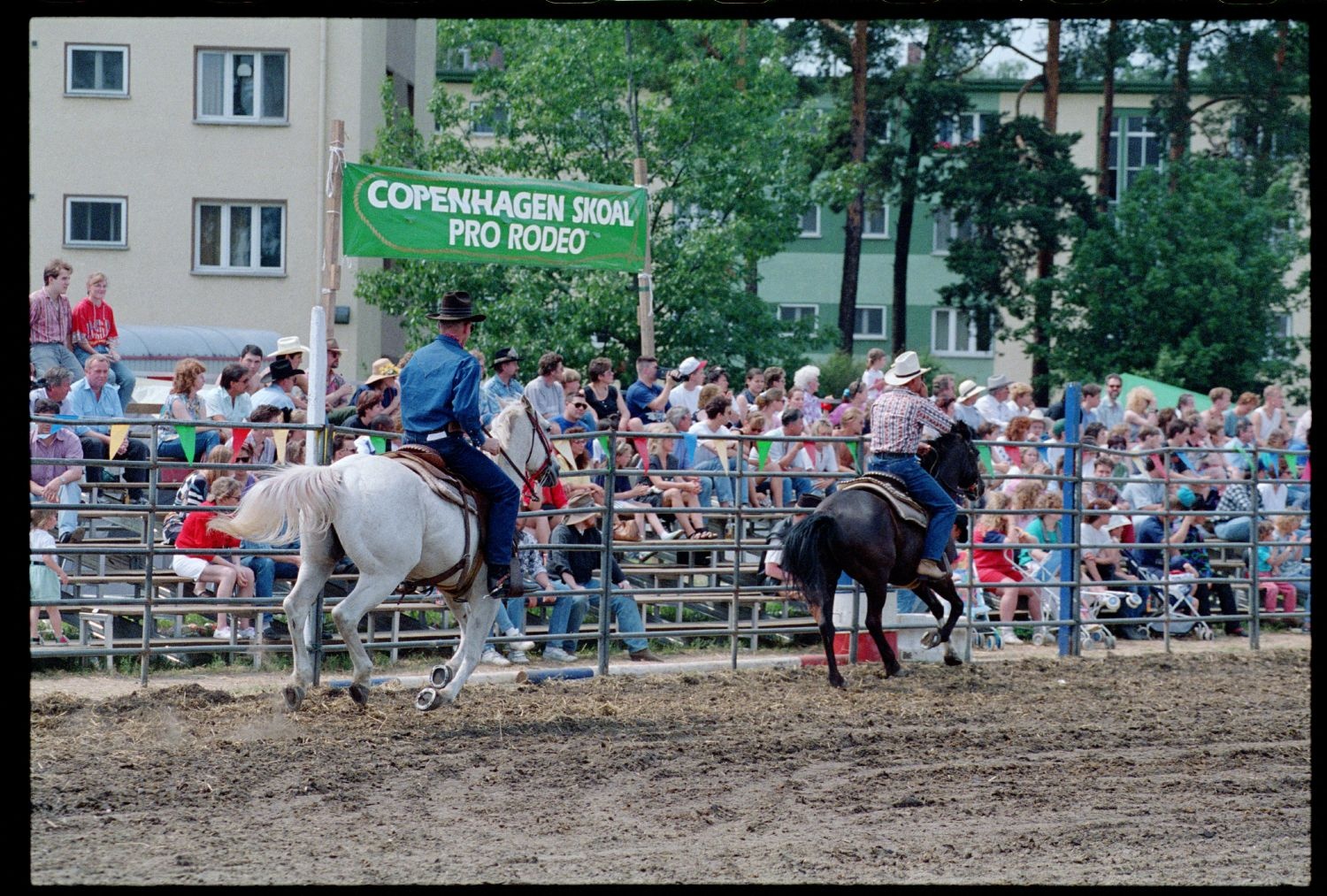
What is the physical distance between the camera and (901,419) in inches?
457

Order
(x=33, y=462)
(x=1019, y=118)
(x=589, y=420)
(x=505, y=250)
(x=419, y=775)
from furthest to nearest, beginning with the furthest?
(x=1019, y=118) < (x=589, y=420) < (x=505, y=250) < (x=33, y=462) < (x=419, y=775)

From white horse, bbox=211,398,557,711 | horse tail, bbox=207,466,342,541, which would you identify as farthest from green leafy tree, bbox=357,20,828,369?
horse tail, bbox=207,466,342,541

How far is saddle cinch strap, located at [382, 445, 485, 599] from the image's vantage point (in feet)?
29.6

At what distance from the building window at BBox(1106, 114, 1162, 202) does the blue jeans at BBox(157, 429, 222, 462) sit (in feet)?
110

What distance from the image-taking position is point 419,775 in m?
7.59

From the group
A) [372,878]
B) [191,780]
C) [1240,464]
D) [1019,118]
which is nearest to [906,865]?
[372,878]

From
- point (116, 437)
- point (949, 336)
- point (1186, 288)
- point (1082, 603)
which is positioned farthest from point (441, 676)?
point (949, 336)

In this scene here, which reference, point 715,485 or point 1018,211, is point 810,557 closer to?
point 715,485

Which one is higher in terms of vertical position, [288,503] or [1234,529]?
[288,503]

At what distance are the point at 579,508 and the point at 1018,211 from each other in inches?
1132

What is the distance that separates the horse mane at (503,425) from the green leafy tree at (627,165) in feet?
51.4

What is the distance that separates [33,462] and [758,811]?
5.21 metres

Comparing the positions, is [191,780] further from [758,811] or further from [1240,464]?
[1240,464]

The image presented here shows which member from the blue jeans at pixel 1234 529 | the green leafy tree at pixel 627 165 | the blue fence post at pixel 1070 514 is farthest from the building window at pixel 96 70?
the blue jeans at pixel 1234 529
